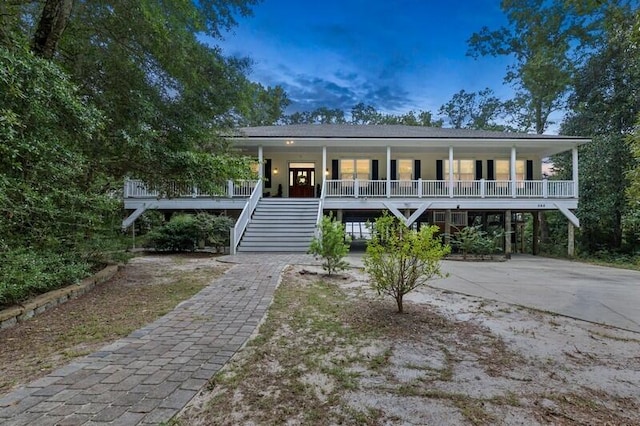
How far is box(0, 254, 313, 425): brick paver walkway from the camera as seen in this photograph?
206 cm

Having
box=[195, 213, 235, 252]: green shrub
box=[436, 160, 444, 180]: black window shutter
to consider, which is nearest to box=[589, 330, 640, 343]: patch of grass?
box=[195, 213, 235, 252]: green shrub

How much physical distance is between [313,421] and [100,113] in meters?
5.19

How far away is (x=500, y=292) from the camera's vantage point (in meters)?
5.88

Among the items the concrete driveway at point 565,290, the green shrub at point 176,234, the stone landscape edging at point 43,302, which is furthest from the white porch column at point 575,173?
the stone landscape edging at point 43,302

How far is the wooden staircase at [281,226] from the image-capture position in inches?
444

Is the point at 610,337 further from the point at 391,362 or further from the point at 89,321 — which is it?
the point at 89,321

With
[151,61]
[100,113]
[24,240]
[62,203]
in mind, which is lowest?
[24,240]

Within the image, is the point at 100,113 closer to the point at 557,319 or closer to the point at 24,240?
the point at 24,240

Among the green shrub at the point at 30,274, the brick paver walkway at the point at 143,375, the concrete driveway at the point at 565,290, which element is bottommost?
the concrete driveway at the point at 565,290

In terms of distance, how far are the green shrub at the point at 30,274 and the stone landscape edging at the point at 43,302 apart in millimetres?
121

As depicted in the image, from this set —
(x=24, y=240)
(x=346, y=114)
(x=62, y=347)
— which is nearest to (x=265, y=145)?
(x=24, y=240)

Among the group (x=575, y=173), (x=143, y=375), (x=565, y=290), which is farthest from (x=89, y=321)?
(x=575, y=173)

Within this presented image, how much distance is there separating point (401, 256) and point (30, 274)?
15.9ft

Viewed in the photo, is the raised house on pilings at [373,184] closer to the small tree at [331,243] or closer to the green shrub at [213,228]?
the green shrub at [213,228]
